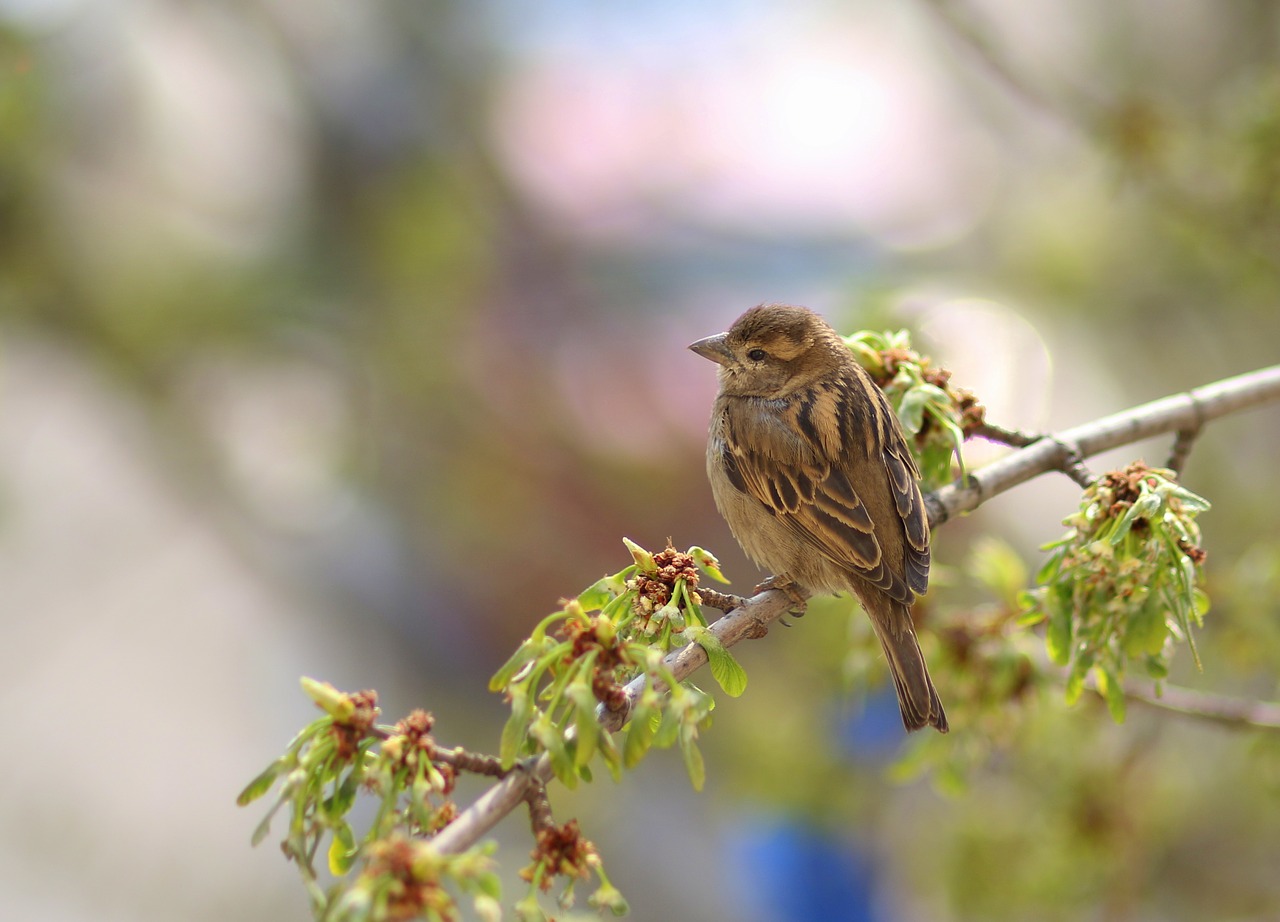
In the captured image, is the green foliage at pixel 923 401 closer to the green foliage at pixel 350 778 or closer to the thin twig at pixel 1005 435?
the thin twig at pixel 1005 435

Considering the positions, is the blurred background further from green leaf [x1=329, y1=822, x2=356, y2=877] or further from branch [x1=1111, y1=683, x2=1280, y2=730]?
green leaf [x1=329, y1=822, x2=356, y2=877]

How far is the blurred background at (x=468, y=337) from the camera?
16.3 feet

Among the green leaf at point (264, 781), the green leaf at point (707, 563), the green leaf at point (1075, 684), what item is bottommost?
the green leaf at point (264, 781)

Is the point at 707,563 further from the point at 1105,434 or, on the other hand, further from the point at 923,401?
the point at 1105,434

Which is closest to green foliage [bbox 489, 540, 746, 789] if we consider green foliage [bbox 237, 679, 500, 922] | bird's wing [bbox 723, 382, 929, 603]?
green foliage [bbox 237, 679, 500, 922]

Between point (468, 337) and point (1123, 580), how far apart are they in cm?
447

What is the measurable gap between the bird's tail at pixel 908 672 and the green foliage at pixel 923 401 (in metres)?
0.28

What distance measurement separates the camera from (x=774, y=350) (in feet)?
9.08

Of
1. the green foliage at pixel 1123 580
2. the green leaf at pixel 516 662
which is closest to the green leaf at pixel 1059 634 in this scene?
the green foliage at pixel 1123 580

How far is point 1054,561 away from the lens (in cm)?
178

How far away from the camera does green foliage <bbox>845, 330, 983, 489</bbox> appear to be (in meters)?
1.88

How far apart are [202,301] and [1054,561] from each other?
4813 mm

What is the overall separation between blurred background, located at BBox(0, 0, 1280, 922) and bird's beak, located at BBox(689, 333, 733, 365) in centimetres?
153

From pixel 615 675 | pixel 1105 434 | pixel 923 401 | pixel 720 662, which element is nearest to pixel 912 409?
pixel 923 401
